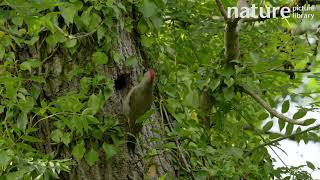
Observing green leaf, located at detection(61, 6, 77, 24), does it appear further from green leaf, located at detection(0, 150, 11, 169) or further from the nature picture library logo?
the nature picture library logo

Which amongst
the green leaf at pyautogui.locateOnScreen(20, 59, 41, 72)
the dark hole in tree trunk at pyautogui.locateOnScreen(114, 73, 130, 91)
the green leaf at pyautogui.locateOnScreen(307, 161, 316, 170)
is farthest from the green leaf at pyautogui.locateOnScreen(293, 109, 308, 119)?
the green leaf at pyautogui.locateOnScreen(20, 59, 41, 72)

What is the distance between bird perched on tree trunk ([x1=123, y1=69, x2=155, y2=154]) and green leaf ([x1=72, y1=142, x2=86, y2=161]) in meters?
0.21

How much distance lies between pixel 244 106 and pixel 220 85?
0.31 metres

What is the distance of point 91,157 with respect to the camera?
7.84 feet

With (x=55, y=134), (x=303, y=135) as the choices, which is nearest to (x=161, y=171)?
(x=55, y=134)

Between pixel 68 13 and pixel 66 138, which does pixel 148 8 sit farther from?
pixel 66 138

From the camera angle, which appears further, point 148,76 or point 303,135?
point 303,135

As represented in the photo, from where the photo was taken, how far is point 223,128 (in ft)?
10.3

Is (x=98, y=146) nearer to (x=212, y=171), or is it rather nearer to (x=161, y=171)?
(x=161, y=171)

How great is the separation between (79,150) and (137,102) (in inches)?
12.8

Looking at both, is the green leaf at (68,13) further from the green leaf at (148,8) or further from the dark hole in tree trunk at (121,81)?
the dark hole in tree trunk at (121,81)

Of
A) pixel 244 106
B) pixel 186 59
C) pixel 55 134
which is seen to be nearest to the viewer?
pixel 55 134

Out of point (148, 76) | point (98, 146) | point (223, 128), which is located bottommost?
point (223, 128)

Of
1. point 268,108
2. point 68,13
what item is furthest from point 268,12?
point 68,13
